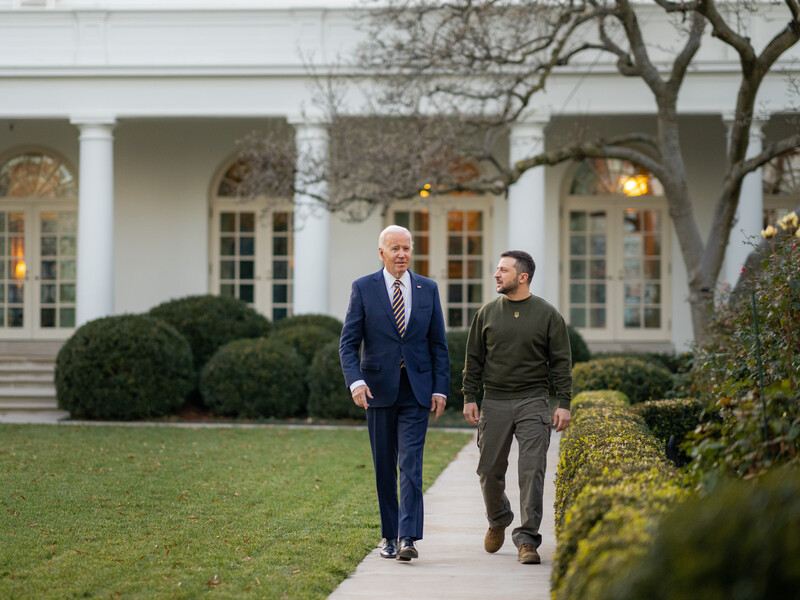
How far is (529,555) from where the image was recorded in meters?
5.54

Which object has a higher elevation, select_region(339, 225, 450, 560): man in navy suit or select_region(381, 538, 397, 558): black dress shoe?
select_region(339, 225, 450, 560): man in navy suit

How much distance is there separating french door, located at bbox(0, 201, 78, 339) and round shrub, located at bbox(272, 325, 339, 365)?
20.0ft

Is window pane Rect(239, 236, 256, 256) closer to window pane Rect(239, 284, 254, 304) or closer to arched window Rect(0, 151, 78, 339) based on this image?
window pane Rect(239, 284, 254, 304)

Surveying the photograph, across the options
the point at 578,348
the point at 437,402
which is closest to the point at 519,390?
the point at 437,402

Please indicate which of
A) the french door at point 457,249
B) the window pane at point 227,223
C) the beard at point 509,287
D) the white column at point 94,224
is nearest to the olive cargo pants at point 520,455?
the beard at point 509,287

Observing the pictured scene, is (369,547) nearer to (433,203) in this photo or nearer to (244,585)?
(244,585)

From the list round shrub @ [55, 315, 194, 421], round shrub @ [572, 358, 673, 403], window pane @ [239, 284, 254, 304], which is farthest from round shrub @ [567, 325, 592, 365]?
window pane @ [239, 284, 254, 304]

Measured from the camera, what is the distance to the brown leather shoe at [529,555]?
218 inches

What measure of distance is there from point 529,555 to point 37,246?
16.0 meters

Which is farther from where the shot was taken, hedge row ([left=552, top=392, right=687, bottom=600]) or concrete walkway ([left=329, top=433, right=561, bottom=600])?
concrete walkway ([left=329, top=433, right=561, bottom=600])

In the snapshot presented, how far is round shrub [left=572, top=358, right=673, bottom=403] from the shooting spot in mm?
11812

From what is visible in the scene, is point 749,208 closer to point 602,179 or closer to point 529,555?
point 602,179

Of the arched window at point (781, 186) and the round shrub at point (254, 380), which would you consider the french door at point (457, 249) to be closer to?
the arched window at point (781, 186)

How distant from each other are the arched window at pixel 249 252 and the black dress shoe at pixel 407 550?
13872 millimetres
